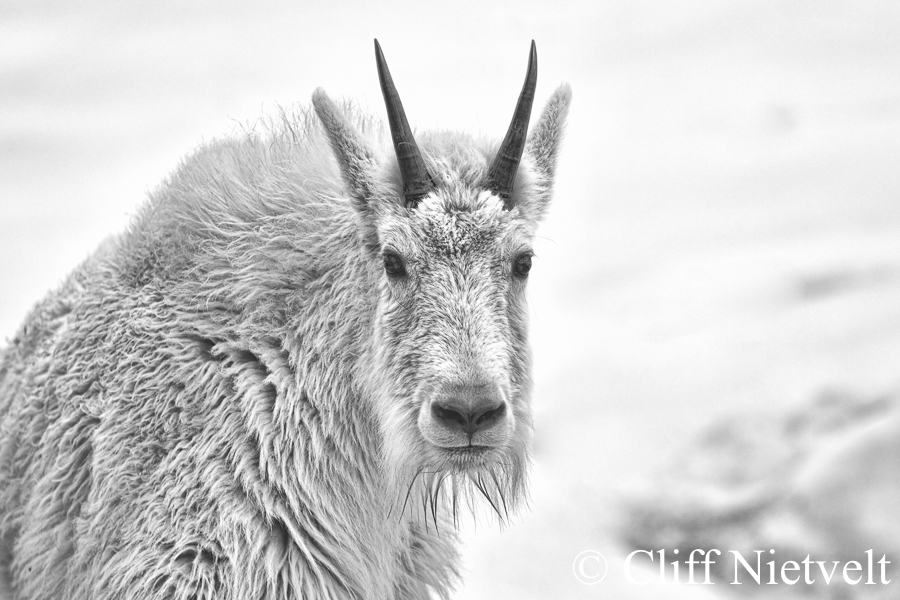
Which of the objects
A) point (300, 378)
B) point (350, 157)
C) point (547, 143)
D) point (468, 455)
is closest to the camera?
point (468, 455)

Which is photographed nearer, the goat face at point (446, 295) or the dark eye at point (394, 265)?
the goat face at point (446, 295)

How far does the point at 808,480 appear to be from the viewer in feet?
37.7

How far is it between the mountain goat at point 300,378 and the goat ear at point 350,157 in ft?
0.04

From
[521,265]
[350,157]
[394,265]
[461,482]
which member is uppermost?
[350,157]

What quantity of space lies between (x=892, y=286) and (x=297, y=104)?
445 inches

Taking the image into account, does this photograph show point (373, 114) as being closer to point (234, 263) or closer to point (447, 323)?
point (234, 263)

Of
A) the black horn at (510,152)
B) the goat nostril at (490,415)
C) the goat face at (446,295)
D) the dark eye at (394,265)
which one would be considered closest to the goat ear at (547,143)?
the goat face at (446,295)

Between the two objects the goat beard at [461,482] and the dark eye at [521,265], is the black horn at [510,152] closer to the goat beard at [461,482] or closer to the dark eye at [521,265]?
the dark eye at [521,265]

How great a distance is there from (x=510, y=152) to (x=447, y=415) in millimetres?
1604

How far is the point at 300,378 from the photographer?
5832mm

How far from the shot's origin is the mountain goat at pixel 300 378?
5.41m

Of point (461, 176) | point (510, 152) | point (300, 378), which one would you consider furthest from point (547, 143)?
point (300, 378)

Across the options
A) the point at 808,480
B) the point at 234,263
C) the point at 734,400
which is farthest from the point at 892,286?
the point at 234,263

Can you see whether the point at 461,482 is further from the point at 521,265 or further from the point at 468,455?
the point at 521,265
